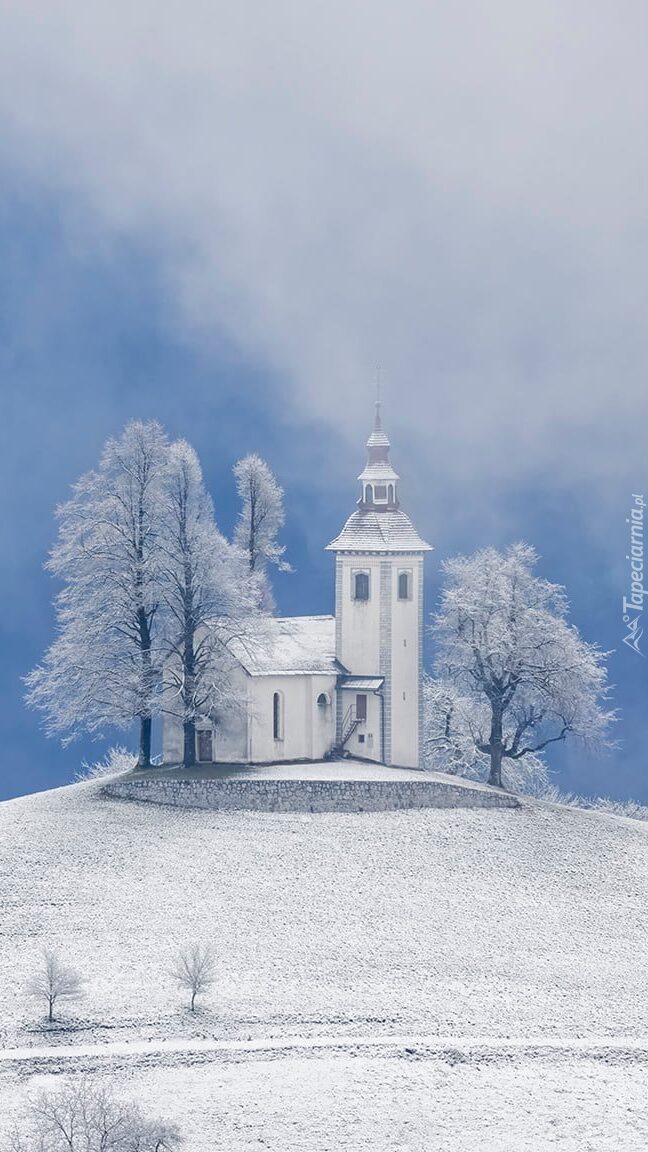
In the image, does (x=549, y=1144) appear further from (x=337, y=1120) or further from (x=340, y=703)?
(x=340, y=703)

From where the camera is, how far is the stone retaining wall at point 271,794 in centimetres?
5816

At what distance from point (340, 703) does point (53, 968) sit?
25445 millimetres

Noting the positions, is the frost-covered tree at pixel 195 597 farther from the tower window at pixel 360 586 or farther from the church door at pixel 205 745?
the tower window at pixel 360 586

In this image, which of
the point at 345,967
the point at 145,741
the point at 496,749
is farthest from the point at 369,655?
the point at 345,967

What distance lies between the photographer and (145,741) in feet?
200

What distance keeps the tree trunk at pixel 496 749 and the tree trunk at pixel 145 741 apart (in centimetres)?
1393

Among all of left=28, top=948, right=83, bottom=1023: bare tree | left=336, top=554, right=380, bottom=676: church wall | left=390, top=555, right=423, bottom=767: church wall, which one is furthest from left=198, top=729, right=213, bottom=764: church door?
left=28, top=948, right=83, bottom=1023: bare tree

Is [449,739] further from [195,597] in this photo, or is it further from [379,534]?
[195,597]

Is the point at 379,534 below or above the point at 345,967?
above

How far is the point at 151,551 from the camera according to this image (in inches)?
2363

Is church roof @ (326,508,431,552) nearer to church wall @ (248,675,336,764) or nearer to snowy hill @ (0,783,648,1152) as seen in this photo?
church wall @ (248,675,336,764)

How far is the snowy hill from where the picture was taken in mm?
36500

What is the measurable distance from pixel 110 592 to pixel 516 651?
1584cm

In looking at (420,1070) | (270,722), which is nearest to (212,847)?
(270,722)
